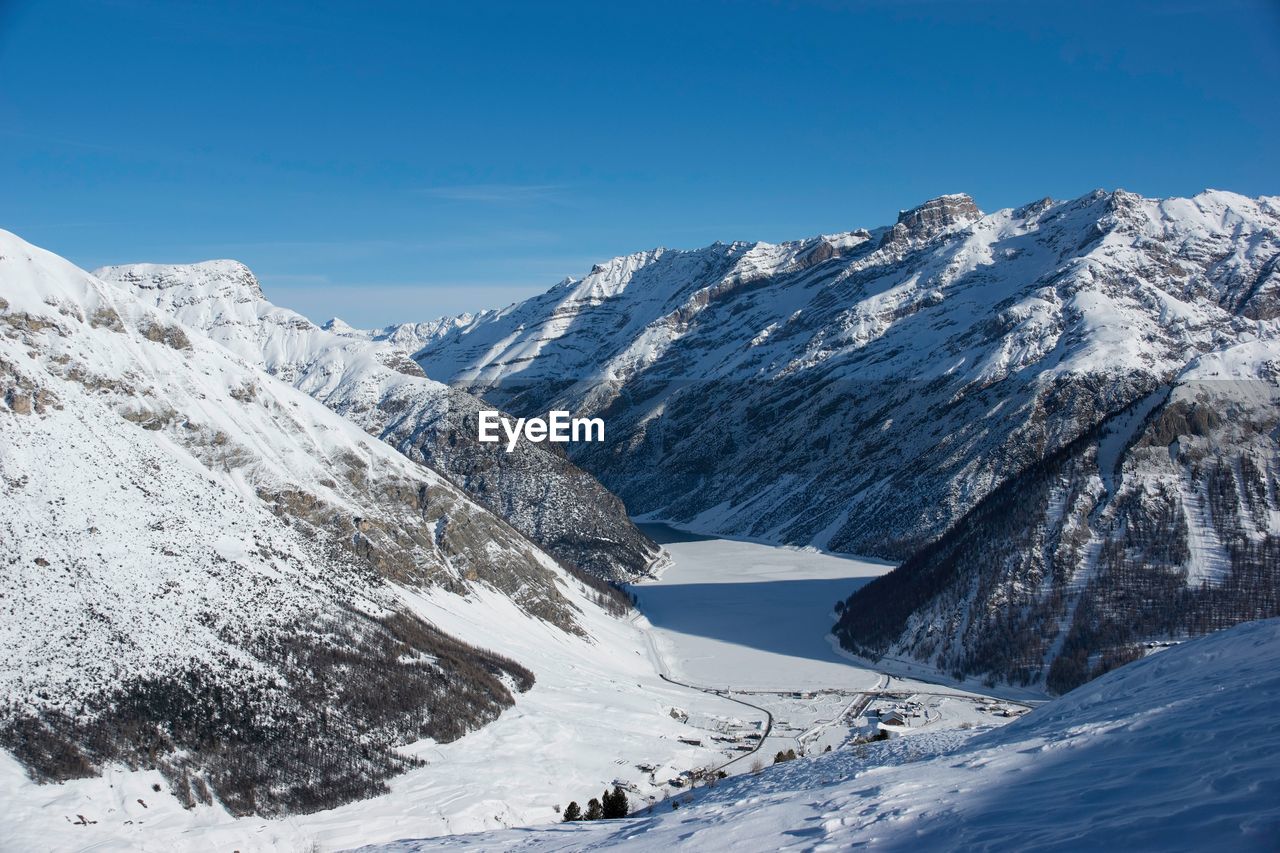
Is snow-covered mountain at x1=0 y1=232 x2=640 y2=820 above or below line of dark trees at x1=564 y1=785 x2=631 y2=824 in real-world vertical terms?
above

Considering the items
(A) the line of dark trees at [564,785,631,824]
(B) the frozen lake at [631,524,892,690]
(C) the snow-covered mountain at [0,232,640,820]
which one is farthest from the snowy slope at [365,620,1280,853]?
(B) the frozen lake at [631,524,892,690]

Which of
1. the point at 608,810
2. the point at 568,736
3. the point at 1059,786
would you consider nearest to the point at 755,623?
the point at 568,736

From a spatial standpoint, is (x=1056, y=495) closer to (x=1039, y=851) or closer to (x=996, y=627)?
(x=996, y=627)

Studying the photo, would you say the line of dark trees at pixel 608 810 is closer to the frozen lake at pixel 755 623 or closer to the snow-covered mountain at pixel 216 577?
the snow-covered mountain at pixel 216 577

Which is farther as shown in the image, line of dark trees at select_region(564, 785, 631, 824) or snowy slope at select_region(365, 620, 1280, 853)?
line of dark trees at select_region(564, 785, 631, 824)

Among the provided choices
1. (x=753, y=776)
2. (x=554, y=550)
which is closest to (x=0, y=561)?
(x=753, y=776)

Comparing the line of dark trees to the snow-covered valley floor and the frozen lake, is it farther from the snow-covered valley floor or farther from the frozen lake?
the frozen lake
